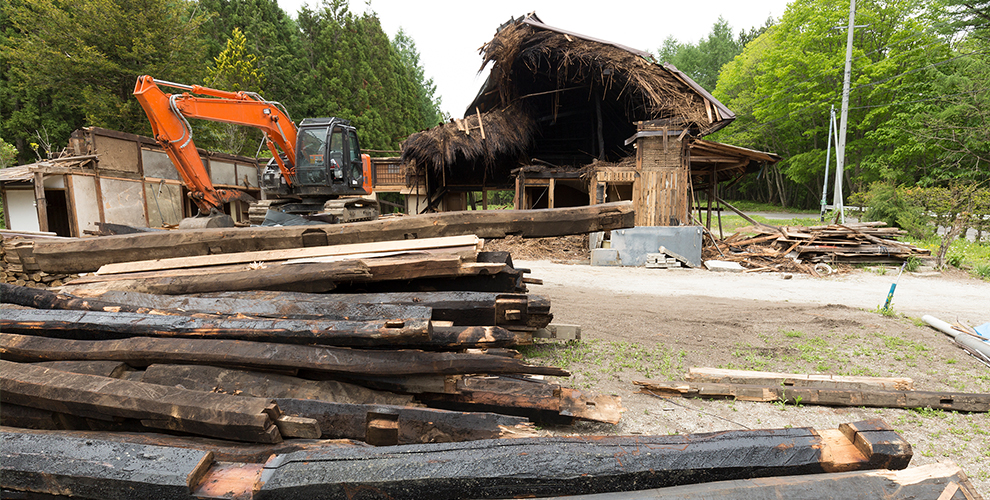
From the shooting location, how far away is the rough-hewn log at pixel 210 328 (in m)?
2.66

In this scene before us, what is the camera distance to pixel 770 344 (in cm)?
558

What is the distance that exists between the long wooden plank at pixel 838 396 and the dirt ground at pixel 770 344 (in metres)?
0.08

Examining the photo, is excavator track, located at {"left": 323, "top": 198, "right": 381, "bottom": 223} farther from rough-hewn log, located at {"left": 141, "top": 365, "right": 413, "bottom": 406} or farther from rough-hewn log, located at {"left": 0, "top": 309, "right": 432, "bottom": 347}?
rough-hewn log, located at {"left": 141, "top": 365, "right": 413, "bottom": 406}

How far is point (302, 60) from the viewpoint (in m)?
30.6

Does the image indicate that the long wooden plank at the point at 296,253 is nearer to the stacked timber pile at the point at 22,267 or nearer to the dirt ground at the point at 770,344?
the stacked timber pile at the point at 22,267

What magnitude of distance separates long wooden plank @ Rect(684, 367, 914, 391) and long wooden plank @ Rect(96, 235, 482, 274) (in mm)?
2838

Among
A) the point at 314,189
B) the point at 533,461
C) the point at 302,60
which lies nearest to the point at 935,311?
the point at 533,461

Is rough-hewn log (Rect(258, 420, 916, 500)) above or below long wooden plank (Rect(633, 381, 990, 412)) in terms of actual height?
above

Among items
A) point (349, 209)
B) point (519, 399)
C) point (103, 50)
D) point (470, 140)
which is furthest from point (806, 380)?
point (103, 50)

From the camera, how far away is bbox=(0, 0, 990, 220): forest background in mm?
18375

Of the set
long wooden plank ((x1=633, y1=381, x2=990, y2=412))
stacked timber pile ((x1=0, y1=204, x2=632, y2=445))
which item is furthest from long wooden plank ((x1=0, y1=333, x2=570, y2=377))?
long wooden plank ((x1=633, y1=381, x2=990, y2=412))

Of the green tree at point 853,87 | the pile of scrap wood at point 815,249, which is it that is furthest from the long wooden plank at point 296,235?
the green tree at point 853,87

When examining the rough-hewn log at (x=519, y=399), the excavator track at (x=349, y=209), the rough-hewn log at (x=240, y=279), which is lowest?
the rough-hewn log at (x=519, y=399)

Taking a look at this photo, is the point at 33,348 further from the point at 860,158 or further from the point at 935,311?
the point at 860,158
